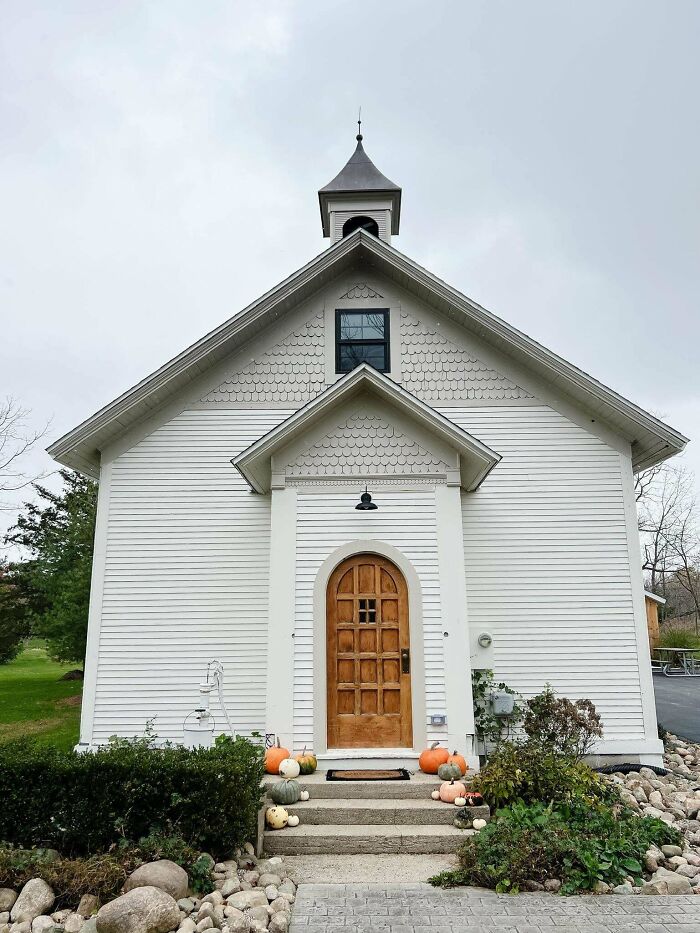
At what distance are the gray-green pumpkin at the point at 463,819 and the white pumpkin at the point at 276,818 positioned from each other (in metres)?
1.58

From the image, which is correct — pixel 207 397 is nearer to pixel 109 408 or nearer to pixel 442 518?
pixel 109 408

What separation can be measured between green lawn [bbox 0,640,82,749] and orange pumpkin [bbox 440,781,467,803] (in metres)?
6.36

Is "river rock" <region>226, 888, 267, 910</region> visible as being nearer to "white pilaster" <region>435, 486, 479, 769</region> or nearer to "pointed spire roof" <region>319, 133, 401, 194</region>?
"white pilaster" <region>435, 486, 479, 769</region>

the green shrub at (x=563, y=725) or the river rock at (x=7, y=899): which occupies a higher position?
the green shrub at (x=563, y=725)

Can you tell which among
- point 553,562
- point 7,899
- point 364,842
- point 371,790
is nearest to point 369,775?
point 371,790

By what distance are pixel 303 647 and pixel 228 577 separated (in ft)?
6.79

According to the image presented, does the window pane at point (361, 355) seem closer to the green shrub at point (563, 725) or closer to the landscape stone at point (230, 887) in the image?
the green shrub at point (563, 725)

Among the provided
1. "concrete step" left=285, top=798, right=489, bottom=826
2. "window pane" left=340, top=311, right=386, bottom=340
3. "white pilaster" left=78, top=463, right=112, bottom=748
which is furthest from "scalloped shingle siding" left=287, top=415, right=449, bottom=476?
"concrete step" left=285, top=798, right=489, bottom=826

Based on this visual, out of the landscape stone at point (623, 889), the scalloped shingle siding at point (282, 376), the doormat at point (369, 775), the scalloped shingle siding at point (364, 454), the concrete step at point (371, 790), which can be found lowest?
the landscape stone at point (623, 889)

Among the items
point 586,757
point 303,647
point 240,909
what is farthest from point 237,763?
point 586,757

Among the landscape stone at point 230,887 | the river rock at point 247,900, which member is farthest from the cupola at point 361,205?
the river rock at point 247,900

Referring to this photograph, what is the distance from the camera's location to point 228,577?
9617mm

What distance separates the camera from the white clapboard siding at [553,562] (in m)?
9.32

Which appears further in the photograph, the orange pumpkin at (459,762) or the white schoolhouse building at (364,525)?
the white schoolhouse building at (364,525)
